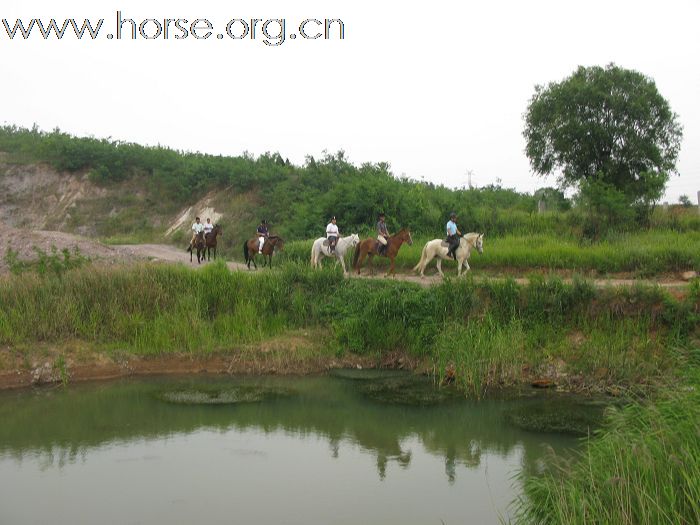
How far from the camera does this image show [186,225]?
1414 inches

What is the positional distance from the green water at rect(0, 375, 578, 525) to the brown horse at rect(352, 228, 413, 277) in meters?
5.86

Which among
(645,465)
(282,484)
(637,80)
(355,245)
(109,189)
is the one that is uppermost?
(637,80)

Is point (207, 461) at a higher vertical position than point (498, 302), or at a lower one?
lower

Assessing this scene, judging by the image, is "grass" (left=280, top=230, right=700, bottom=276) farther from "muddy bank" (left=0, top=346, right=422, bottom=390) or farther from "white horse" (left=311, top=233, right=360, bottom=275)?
"muddy bank" (left=0, top=346, right=422, bottom=390)

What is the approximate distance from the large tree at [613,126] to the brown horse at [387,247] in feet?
25.1

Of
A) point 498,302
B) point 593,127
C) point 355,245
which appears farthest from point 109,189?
→ point 498,302

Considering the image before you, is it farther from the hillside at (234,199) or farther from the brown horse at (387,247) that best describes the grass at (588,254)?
the brown horse at (387,247)

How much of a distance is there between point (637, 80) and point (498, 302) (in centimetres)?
1364

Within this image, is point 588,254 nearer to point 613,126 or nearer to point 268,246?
point 613,126

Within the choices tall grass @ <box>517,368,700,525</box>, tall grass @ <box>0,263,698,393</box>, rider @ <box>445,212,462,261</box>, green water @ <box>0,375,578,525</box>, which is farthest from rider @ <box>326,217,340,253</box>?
tall grass @ <box>517,368,700,525</box>

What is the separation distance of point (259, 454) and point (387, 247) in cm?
1028

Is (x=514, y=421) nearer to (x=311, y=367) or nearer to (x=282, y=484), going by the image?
(x=282, y=484)

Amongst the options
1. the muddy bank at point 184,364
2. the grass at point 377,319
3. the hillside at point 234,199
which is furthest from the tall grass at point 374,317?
the hillside at point 234,199

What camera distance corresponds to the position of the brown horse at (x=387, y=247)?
20.0 metres
